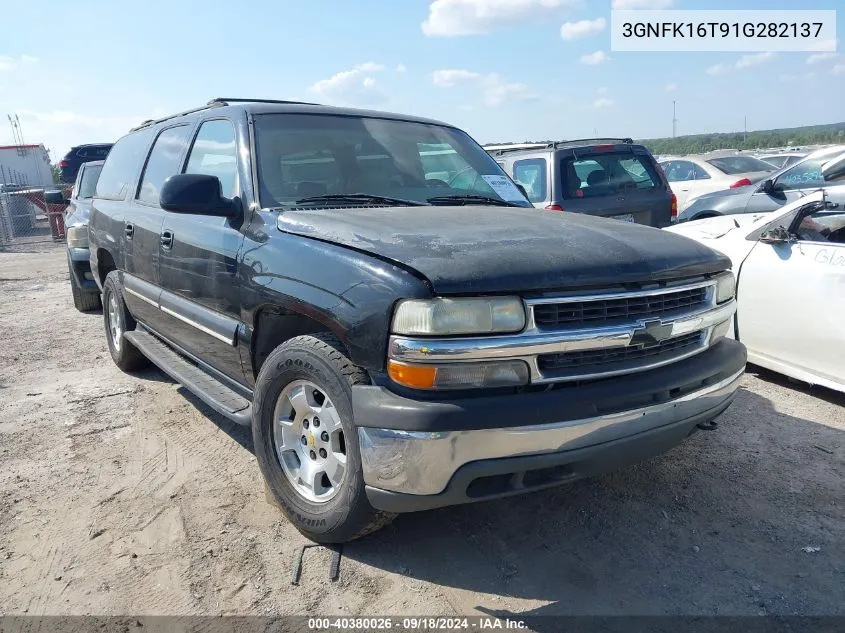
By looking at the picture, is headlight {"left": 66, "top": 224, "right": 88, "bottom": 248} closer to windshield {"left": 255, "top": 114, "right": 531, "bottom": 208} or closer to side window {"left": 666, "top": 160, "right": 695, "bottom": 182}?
windshield {"left": 255, "top": 114, "right": 531, "bottom": 208}

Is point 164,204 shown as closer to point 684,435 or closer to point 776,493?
point 684,435

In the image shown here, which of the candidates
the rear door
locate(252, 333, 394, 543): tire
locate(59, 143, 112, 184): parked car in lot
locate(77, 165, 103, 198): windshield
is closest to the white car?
the rear door

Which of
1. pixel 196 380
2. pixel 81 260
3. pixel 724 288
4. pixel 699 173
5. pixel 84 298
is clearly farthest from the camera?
pixel 699 173

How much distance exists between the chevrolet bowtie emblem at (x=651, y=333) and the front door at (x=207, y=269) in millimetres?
1858

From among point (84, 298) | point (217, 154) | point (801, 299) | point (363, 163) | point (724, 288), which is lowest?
point (84, 298)

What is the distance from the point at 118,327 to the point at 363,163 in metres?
3.05

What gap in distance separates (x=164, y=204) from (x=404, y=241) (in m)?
1.33

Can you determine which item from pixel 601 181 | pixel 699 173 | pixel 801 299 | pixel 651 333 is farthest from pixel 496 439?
pixel 699 173

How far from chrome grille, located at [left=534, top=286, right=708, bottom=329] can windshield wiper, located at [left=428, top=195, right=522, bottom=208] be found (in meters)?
1.36

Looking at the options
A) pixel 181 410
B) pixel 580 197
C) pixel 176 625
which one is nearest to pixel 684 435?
pixel 176 625

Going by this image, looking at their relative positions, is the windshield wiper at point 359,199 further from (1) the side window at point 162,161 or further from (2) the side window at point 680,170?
(2) the side window at point 680,170

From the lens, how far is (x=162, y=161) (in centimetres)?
465

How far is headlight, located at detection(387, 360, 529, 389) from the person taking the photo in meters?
2.38

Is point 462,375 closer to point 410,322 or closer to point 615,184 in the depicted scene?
point 410,322
